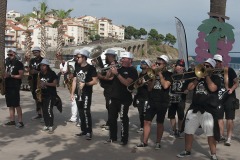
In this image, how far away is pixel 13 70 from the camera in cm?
813

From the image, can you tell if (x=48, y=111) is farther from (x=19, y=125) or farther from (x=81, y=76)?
(x=81, y=76)

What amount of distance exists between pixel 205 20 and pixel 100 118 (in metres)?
3.57

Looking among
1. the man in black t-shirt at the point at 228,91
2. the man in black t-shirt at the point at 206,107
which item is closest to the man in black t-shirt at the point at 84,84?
the man in black t-shirt at the point at 206,107

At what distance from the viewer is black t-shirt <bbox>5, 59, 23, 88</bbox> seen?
8.13 metres

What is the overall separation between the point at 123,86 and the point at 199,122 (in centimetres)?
156

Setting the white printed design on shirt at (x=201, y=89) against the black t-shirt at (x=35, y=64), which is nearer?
the white printed design on shirt at (x=201, y=89)

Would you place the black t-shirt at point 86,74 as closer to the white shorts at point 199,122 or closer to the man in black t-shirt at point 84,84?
the man in black t-shirt at point 84,84

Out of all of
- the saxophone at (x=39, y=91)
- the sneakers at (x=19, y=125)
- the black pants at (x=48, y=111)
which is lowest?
the sneakers at (x=19, y=125)

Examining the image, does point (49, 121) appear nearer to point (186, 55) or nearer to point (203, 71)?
point (203, 71)

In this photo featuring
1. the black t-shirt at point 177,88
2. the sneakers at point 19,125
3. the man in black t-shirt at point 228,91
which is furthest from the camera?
the sneakers at point 19,125

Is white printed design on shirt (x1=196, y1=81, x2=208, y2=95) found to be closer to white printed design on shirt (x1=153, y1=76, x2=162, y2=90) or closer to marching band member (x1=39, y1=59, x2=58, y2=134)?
white printed design on shirt (x1=153, y1=76, x2=162, y2=90)

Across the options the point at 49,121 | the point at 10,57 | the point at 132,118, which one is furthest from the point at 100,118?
the point at 10,57

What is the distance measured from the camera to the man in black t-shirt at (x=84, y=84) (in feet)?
24.6

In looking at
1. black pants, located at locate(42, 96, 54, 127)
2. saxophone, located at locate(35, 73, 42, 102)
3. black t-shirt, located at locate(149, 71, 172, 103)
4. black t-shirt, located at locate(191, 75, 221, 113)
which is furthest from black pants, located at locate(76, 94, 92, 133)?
black t-shirt, located at locate(191, 75, 221, 113)
